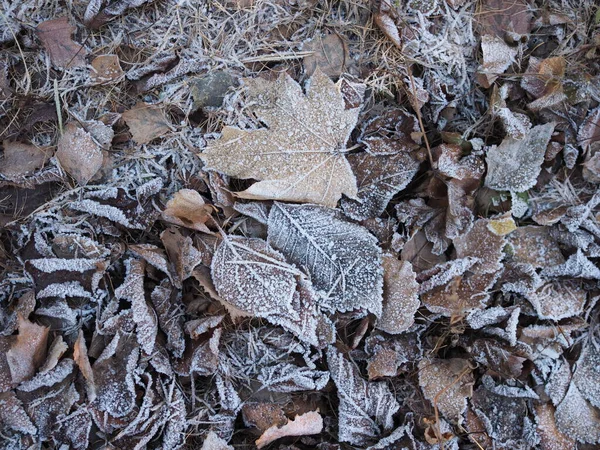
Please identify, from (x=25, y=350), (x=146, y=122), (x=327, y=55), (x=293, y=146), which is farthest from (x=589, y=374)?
(x=25, y=350)

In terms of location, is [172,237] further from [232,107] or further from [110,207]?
[232,107]

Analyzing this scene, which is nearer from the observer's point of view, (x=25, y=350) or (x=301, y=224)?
(x=25, y=350)

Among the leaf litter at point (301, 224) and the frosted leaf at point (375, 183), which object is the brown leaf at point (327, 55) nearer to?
the leaf litter at point (301, 224)

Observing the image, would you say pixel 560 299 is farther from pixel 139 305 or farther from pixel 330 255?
pixel 139 305

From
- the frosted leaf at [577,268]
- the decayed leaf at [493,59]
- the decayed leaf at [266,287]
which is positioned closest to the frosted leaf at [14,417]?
the decayed leaf at [266,287]

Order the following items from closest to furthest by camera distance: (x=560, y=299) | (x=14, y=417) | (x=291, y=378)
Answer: (x=14, y=417) < (x=291, y=378) < (x=560, y=299)

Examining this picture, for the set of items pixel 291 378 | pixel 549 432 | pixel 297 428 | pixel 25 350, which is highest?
Answer: pixel 25 350

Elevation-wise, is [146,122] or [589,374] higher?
[146,122]
